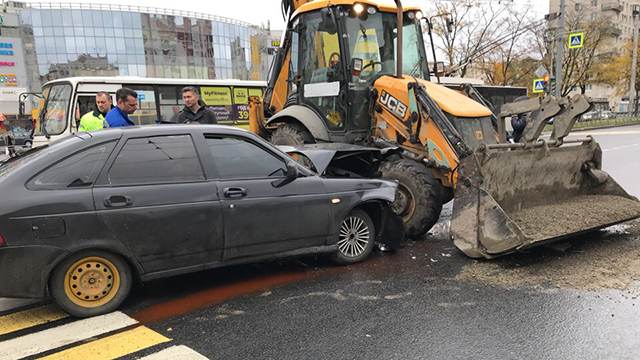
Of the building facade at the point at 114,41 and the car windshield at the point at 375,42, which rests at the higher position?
the building facade at the point at 114,41

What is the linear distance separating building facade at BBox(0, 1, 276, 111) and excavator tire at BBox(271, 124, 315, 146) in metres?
64.5

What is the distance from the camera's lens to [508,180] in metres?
5.67

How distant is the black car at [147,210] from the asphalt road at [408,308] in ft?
1.22

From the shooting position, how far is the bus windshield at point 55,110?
13.1m

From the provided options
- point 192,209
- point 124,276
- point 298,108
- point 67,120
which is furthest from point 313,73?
point 67,120

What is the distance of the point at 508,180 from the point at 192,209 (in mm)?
3691

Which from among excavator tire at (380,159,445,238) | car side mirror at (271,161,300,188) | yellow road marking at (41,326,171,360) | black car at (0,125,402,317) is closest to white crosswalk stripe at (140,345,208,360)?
yellow road marking at (41,326,171,360)

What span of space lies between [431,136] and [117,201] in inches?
153

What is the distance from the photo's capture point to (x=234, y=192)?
177 inches

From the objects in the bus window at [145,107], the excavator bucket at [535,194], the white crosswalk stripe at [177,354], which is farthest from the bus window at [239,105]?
the white crosswalk stripe at [177,354]

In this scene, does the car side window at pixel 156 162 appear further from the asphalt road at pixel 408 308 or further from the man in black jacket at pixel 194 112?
the man in black jacket at pixel 194 112

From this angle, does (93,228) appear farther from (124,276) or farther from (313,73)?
(313,73)

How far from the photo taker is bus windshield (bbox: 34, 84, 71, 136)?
13.1 meters

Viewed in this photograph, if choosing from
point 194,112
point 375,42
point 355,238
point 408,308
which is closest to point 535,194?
point 355,238
